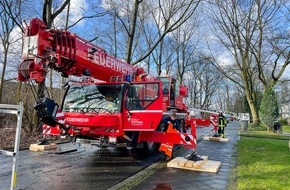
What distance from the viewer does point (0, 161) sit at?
24.7 ft

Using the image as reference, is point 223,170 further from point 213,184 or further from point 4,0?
point 4,0

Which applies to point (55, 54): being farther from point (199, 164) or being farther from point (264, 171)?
point (264, 171)

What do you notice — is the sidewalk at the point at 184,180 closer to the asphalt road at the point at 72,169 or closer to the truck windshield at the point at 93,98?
the asphalt road at the point at 72,169

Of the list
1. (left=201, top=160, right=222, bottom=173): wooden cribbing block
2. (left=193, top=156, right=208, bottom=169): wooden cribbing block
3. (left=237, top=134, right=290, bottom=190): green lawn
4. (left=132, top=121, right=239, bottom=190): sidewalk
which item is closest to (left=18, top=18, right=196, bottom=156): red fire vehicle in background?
(left=193, top=156, right=208, bottom=169): wooden cribbing block

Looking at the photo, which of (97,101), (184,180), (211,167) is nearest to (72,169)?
(97,101)

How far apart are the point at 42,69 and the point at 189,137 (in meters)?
4.18

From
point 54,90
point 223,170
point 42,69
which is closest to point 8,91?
point 54,90

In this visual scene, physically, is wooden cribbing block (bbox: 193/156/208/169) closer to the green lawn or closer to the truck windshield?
the green lawn

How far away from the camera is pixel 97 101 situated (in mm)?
7977

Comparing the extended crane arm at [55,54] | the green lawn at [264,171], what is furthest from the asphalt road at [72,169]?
the green lawn at [264,171]

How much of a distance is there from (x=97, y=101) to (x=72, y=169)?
202 centimetres

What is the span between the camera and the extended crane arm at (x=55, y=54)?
19.3 feet

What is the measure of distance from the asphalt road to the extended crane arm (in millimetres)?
2108

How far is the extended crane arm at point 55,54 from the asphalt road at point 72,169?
A: 2108 millimetres
